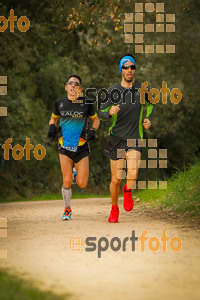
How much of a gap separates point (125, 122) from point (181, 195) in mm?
3125

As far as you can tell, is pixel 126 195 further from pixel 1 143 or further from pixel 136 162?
pixel 1 143

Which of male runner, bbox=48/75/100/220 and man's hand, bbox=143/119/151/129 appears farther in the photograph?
male runner, bbox=48/75/100/220

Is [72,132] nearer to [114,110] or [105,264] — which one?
[114,110]

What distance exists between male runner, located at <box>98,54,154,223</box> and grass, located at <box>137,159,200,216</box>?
4.95 feet

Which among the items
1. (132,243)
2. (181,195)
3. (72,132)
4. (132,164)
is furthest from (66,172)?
(132,243)

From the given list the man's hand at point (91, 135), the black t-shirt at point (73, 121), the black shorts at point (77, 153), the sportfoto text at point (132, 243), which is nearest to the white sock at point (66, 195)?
the black shorts at point (77, 153)

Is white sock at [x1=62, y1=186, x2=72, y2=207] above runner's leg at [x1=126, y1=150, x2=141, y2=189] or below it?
below

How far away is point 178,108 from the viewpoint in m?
27.7

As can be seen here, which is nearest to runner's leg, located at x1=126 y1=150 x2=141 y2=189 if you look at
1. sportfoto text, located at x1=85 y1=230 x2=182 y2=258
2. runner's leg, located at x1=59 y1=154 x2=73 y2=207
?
runner's leg, located at x1=59 y1=154 x2=73 y2=207

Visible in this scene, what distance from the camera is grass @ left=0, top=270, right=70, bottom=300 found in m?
4.61

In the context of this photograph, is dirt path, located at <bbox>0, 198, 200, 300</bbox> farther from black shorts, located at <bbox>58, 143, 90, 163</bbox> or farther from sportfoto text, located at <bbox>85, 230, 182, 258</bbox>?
black shorts, located at <bbox>58, 143, 90, 163</bbox>

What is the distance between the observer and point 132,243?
7234 millimetres

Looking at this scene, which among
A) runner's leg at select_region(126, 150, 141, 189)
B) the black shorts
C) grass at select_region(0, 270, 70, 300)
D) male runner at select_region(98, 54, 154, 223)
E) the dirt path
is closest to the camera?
grass at select_region(0, 270, 70, 300)

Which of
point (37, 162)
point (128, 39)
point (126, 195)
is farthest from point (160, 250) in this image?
point (37, 162)
